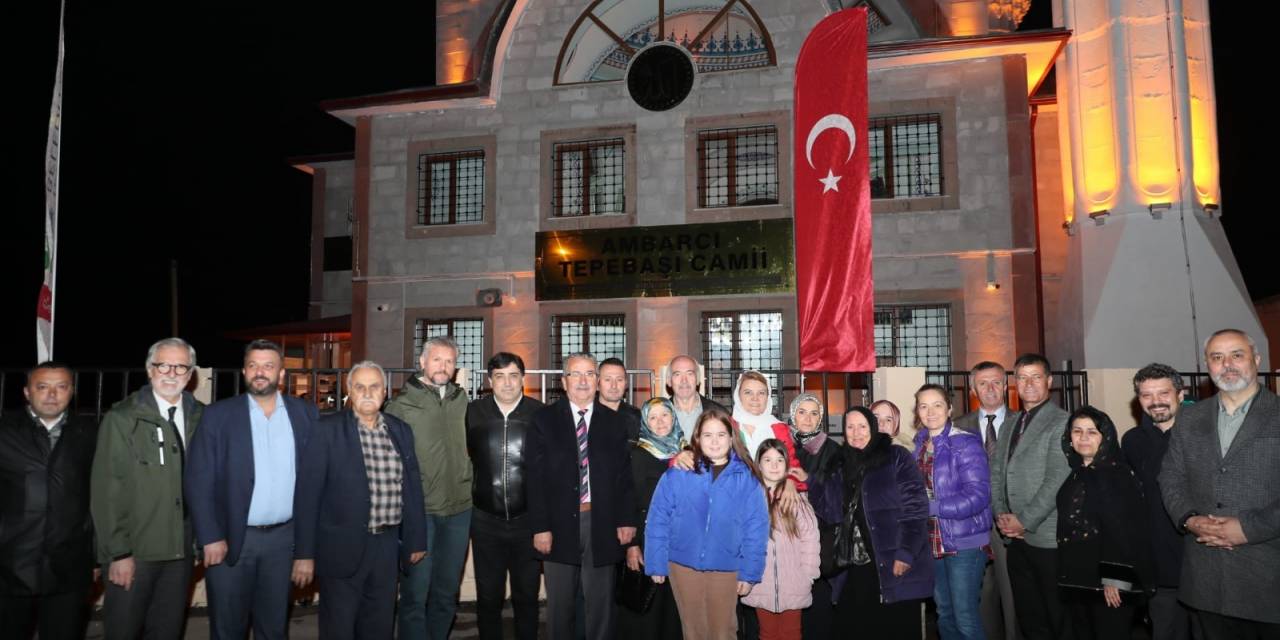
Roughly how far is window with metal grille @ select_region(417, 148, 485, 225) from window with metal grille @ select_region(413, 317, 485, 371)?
5.77ft

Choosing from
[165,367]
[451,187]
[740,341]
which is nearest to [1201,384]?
[740,341]

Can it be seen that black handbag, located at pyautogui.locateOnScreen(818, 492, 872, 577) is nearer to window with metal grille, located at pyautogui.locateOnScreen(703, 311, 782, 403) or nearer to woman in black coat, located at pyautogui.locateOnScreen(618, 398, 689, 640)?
woman in black coat, located at pyautogui.locateOnScreen(618, 398, 689, 640)

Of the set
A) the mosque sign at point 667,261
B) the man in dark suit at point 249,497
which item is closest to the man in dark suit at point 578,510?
the man in dark suit at point 249,497

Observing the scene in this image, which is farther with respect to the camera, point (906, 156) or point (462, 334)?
point (462, 334)

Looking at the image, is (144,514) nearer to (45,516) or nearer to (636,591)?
(45,516)

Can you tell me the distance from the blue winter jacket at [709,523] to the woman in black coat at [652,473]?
13.7 inches

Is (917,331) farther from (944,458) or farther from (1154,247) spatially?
(944,458)

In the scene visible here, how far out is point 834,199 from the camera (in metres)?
10.9

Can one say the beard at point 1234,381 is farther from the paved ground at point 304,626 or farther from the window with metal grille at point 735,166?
the window with metal grille at point 735,166

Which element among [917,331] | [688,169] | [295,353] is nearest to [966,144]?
[917,331]

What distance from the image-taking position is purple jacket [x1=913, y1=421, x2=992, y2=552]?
496 cm

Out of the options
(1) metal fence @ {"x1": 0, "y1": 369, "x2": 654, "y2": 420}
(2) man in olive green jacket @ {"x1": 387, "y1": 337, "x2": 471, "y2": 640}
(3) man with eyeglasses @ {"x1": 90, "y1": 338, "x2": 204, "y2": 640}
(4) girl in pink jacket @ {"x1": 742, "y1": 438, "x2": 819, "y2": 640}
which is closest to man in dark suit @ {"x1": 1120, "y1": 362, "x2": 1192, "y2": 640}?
(4) girl in pink jacket @ {"x1": 742, "y1": 438, "x2": 819, "y2": 640}

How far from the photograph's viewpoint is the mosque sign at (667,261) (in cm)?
1248

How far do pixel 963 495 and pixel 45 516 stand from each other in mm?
5383
